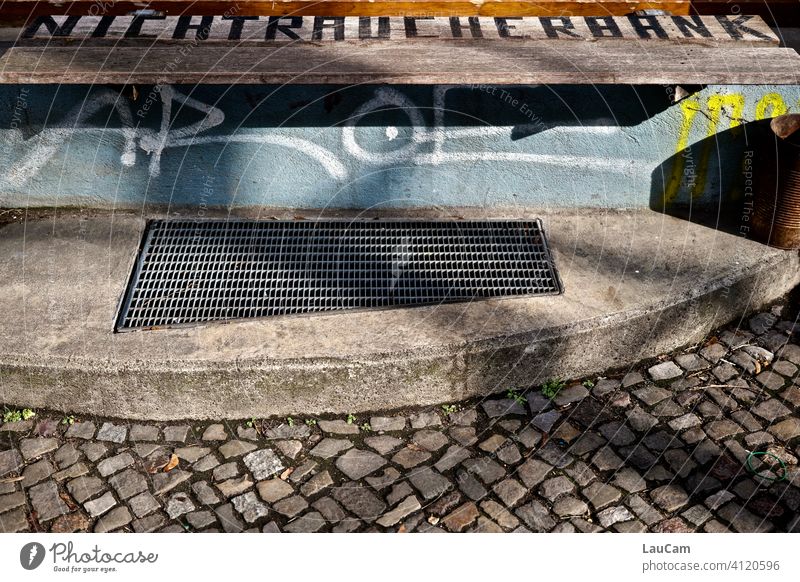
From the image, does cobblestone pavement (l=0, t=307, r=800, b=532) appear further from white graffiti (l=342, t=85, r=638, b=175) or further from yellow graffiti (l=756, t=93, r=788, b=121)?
yellow graffiti (l=756, t=93, r=788, b=121)

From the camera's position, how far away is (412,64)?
172 inches

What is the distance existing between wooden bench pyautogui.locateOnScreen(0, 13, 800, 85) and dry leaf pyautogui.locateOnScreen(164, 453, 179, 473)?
69.9 inches

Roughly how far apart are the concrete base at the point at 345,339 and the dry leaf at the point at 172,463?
26 cm

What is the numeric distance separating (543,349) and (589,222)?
3.86 ft

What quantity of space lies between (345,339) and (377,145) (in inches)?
52.0

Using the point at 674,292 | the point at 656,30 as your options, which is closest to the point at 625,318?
the point at 674,292

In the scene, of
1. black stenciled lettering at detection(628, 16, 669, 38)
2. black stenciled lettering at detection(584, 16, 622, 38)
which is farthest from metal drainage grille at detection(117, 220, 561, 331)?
black stenciled lettering at detection(628, 16, 669, 38)

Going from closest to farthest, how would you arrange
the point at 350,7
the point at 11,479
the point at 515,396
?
the point at 11,479, the point at 515,396, the point at 350,7

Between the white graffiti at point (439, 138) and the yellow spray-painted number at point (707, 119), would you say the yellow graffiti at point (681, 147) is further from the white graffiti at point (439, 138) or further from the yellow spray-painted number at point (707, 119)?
the white graffiti at point (439, 138)

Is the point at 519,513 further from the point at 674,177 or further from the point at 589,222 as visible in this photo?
the point at 674,177

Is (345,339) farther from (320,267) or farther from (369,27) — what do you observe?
(369,27)

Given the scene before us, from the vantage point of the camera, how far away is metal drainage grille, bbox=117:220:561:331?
4453 millimetres

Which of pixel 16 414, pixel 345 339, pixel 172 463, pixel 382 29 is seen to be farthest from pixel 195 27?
pixel 172 463

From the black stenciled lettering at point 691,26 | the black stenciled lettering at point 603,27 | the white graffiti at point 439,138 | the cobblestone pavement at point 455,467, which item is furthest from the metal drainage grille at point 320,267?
the black stenciled lettering at point 691,26
